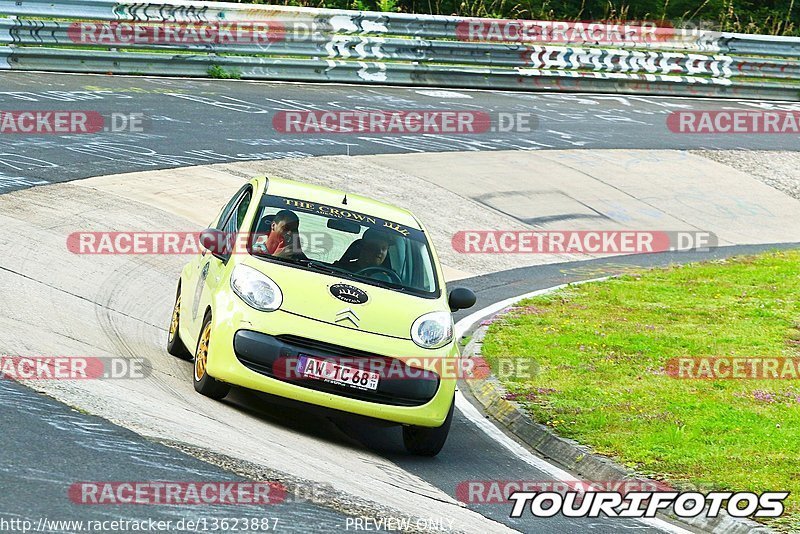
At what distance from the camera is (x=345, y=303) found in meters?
8.36

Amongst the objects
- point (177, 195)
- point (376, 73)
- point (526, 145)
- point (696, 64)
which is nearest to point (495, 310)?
point (177, 195)

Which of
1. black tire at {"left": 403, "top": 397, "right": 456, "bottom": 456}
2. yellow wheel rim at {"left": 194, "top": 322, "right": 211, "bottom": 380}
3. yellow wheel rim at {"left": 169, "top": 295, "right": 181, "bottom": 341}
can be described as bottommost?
black tire at {"left": 403, "top": 397, "right": 456, "bottom": 456}

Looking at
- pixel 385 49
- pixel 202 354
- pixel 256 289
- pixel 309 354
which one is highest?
pixel 385 49

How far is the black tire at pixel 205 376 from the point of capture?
844 cm

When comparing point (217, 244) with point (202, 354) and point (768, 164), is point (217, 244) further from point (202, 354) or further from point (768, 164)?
point (768, 164)

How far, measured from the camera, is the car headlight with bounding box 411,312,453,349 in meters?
8.42

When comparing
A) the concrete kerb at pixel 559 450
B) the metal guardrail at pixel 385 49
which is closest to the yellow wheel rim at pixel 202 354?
the concrete kerb at pixel 559 450

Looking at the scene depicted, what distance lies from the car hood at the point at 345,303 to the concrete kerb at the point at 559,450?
1.25m

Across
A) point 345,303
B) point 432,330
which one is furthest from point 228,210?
point 432,330

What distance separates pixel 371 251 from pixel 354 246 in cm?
14

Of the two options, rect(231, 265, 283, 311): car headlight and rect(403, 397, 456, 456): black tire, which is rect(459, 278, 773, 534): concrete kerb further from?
rect(231, 265, 283, 311): car headlight

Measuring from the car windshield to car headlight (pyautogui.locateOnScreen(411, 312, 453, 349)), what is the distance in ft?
1.12

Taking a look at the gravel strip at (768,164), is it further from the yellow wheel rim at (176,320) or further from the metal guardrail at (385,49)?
the yellow wheel rim at (176,320)

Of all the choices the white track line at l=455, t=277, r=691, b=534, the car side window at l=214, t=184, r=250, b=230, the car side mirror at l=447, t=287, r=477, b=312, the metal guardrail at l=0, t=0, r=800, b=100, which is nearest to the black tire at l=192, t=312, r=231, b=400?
the car side window at l=214, t=184, r=250, b=230
